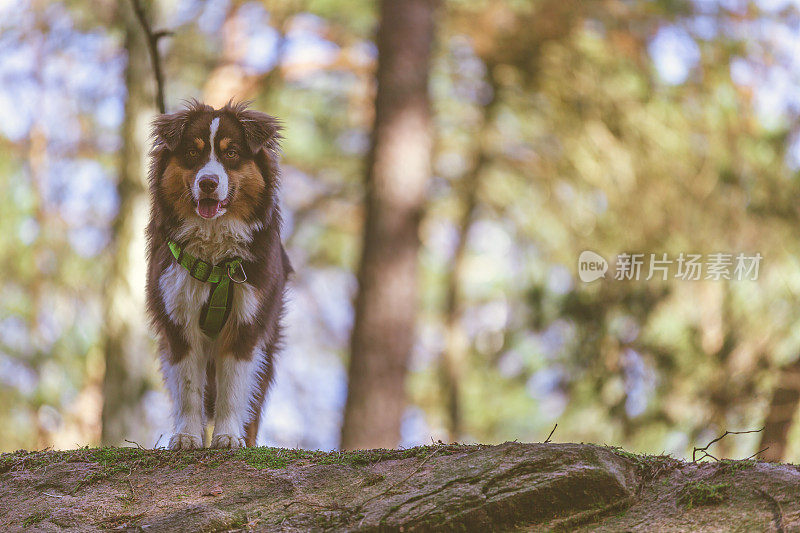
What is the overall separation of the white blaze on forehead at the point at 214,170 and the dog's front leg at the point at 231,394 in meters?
1.15

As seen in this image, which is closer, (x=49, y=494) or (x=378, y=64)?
(x=49, y=494)

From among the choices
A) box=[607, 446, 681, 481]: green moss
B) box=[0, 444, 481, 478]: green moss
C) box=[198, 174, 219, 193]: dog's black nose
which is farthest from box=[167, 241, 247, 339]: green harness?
box=[607, 446, 681, 481]: green moss

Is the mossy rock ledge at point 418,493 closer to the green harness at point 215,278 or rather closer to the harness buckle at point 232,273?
the green harness at point 215,278

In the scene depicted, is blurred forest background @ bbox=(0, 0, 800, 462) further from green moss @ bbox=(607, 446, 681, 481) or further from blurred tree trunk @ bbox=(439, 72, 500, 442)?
green moss @ bbox=(607, 446, 681, 481)

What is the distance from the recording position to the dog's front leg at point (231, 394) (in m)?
5.24

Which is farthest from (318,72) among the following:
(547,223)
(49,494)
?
(49,494)

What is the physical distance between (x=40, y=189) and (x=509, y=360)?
9.35 m

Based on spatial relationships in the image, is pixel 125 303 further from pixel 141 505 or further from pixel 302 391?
pixel 302 391

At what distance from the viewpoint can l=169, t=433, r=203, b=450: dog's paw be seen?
5.07m

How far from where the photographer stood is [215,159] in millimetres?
4840

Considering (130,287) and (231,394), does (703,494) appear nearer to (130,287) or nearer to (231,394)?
(231,394)

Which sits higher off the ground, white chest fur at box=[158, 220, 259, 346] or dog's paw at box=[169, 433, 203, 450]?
white chest fur at box=[158, 220, 259, 346]

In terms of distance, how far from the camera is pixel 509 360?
13727 mm

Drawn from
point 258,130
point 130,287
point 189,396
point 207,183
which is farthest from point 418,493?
point 130,287
